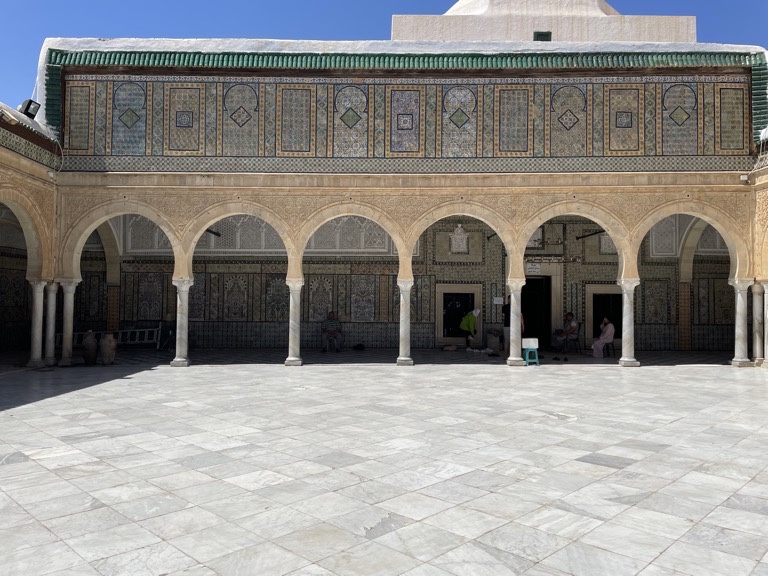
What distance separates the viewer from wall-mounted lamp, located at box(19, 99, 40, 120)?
389 inches

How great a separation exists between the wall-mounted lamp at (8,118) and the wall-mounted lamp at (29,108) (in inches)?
52.8

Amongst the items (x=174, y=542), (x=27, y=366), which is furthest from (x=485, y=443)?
(x=27, y=366)

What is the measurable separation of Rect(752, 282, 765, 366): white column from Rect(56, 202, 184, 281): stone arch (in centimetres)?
987

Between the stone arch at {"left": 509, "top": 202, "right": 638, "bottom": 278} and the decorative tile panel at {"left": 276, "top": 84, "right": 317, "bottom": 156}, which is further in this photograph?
the decorative tile panel at {"left": 276, "top": 84, "right": 317, "bottom": 156}

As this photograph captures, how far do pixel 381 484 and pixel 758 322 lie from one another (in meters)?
9.29

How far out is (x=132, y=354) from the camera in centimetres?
1214

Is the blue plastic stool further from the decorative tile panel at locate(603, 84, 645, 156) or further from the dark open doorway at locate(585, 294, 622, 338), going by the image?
the decorative tile panel at locate(603, 84, 645, 156)

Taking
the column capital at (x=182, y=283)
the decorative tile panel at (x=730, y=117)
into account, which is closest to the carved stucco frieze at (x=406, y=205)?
the column capital at (x=182, y=283)

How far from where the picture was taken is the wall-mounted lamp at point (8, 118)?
8.25 m

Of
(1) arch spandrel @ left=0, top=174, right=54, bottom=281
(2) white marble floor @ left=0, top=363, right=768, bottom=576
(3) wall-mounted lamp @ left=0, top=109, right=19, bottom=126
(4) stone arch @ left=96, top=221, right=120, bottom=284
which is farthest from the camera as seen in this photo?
(4) stone arch @ left=96, top=221, right=120, bottom=284

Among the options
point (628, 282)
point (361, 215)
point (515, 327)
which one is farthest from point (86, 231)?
point (628, 282)

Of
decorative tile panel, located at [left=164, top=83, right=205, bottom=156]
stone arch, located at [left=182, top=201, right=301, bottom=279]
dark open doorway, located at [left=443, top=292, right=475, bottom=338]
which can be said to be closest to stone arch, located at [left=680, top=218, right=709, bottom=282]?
dark open doorway, located at [left=443, top=292, right=475, bottom=338]

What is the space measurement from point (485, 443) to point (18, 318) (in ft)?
38.3

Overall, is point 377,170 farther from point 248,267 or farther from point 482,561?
point 482,561
